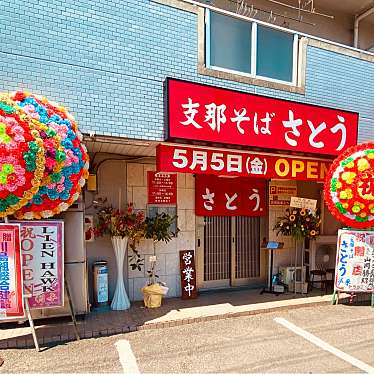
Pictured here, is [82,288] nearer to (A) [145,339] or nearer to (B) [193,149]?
(A) [145,339]

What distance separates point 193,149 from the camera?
18.4ft

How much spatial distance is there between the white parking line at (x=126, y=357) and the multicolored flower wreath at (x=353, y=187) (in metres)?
4.68

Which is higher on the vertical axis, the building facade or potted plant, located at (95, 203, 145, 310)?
the building facade

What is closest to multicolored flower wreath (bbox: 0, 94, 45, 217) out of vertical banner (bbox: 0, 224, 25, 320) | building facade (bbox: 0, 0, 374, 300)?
vertical banner (bbox: 0, 224, 25, 320)

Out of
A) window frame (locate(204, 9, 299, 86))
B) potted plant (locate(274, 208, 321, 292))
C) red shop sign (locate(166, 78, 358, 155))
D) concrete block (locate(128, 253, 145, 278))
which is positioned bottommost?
concrete block (locate(128, 253, 145, 278))

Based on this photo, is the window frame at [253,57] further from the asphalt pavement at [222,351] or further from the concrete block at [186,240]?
the asphalt pavement at [222,351]

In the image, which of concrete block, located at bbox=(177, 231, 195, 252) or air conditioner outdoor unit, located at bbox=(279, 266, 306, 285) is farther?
air conditioner outdoor unit, located at bbox=(279, 266, 306, 285)

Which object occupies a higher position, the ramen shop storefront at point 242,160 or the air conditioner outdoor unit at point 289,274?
the ramen shop storefront at point 242,160

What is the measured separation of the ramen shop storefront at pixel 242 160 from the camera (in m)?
5.41

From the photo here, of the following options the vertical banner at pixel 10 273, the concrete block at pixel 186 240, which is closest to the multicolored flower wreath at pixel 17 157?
the vertical banner at pixel 10 273

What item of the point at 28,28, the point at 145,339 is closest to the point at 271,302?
the point at 145,339

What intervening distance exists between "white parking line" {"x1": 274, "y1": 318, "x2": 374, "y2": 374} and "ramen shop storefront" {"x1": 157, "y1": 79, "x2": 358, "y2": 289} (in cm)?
255

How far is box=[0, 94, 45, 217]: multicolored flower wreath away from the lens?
12.5ft

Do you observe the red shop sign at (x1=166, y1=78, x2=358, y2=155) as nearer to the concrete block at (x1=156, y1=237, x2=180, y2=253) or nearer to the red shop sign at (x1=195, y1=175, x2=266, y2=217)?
the red shop sign at (x1=195, y1=175, x2=266, y2=217)
